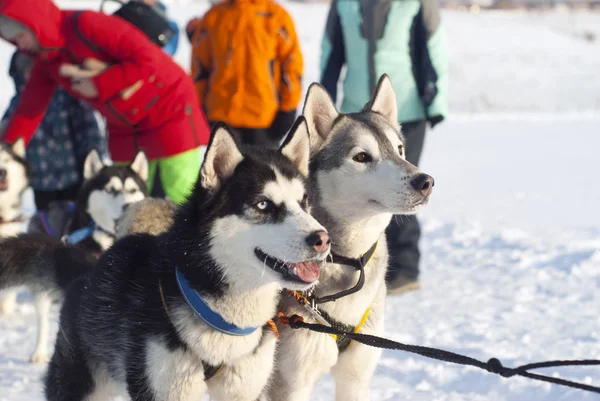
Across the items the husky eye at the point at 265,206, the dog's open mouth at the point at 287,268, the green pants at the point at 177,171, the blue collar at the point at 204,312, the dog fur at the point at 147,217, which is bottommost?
the green pants at the point at 177,171

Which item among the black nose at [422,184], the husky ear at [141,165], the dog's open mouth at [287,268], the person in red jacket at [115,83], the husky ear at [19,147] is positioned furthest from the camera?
the husky ear at [19,147]

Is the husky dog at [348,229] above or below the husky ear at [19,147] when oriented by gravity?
above

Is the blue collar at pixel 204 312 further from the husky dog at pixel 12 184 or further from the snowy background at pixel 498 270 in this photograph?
the husky dog at pixel 12 184

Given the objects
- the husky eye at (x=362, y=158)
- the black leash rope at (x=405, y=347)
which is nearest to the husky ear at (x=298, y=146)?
the husky eye at (x=362, y=158)

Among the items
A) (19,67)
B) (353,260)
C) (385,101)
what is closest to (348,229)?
(353,260)

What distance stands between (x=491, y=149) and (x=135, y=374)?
9.87 meters

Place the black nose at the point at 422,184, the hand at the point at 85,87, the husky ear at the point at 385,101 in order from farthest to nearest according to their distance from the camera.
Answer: the hand at the point at 85,87, the husky ear at the point at 385,101, the black nose at the point at 422,184

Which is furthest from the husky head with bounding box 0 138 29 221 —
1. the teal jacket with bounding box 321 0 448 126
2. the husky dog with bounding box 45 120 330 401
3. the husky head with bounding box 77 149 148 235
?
the husky dog with bounding box 45 120 330 401

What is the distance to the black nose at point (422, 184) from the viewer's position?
2.30 metres

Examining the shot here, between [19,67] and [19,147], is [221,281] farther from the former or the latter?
[19,67]

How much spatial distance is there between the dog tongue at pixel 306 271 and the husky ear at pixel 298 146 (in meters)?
0.34

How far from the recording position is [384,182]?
7.68 ft

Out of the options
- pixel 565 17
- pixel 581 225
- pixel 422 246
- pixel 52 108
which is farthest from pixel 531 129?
pixel 565 17

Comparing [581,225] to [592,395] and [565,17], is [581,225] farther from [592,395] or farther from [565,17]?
[565,17]
